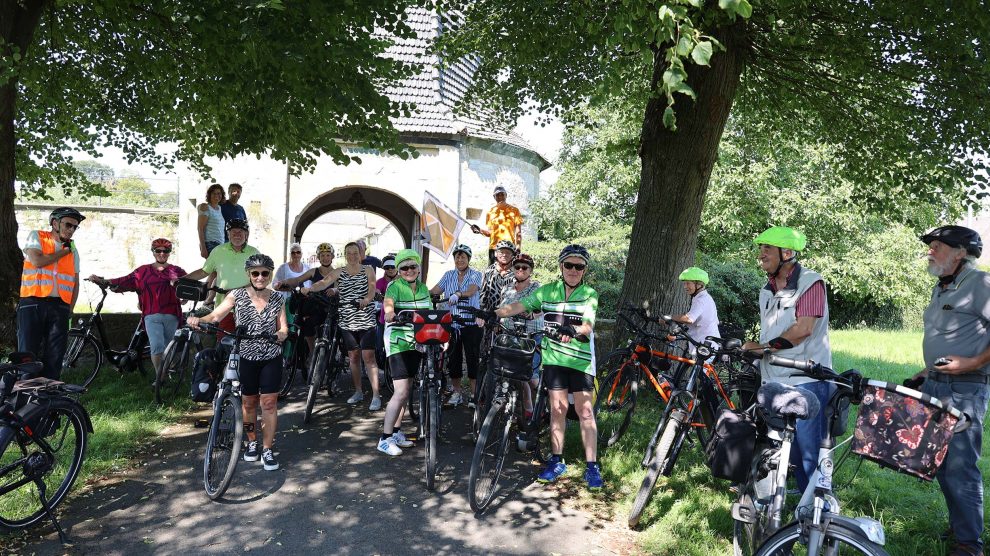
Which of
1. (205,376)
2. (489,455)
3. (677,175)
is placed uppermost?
(677,175)

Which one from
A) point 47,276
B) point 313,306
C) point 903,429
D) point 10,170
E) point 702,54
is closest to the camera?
point 903,429

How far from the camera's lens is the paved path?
4391mm

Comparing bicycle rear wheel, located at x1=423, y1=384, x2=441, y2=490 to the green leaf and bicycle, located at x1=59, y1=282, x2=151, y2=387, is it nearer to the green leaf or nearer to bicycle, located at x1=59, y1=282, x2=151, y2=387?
the green leaf

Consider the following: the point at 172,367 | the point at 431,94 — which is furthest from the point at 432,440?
the point at 431,94

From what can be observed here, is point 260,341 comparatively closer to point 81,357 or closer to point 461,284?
point 461,284

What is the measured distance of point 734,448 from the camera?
3918mm

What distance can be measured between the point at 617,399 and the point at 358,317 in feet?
9.86

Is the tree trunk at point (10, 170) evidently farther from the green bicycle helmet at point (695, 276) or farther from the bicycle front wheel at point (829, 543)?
the bicycle front wheel at point (829, 543)

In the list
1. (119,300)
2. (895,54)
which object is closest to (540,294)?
(895,54)

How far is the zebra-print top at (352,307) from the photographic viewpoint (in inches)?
305

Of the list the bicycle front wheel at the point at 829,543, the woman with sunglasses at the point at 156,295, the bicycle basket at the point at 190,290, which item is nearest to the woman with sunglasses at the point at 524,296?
the bicycle basket at the point at 190,290

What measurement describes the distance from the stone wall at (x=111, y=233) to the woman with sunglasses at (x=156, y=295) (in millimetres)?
17343

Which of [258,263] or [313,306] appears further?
[313,306]

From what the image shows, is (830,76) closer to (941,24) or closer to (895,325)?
(941,24)
